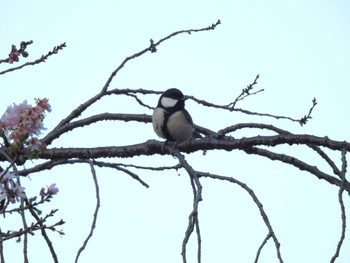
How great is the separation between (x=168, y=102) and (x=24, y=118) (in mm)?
2860

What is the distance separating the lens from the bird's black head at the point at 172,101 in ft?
16.9

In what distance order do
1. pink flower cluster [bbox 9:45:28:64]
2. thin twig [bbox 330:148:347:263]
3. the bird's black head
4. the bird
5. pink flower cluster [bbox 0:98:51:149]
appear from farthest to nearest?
the bird's black head, the bird, pink flower cluster [bbox 9:45:28:64], pink flower cluster [bbox 0:98:51:149], thin twig [bbox 330:148:347:263]

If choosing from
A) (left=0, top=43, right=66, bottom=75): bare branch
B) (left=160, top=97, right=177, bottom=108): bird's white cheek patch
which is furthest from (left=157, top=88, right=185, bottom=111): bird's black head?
(left=0, top=43, right=66, bottom=75): bare branch

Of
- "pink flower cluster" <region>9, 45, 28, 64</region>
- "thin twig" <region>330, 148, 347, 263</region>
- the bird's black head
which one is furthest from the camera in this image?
the bird's black head

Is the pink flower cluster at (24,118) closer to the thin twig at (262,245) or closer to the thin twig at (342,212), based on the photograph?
the thin twig at (262,245)

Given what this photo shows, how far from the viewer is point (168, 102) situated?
17.2ft

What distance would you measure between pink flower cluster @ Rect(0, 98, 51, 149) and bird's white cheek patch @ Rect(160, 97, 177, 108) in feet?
8.79

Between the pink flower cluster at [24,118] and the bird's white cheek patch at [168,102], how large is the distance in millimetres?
2679

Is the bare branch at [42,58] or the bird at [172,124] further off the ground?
the bird at [172,124]

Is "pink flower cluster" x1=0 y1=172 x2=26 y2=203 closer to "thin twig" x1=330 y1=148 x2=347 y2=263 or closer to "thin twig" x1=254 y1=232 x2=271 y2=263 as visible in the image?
"thin twig" x1=254 y1=232 x2=271 y2=263

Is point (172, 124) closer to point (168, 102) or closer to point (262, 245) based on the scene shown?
→ point (168, 102)

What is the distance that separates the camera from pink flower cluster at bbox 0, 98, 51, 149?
2.40 m

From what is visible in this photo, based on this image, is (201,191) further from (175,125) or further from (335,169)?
(175,125)

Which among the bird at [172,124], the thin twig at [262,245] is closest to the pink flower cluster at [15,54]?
the thin twig at [262,245]
